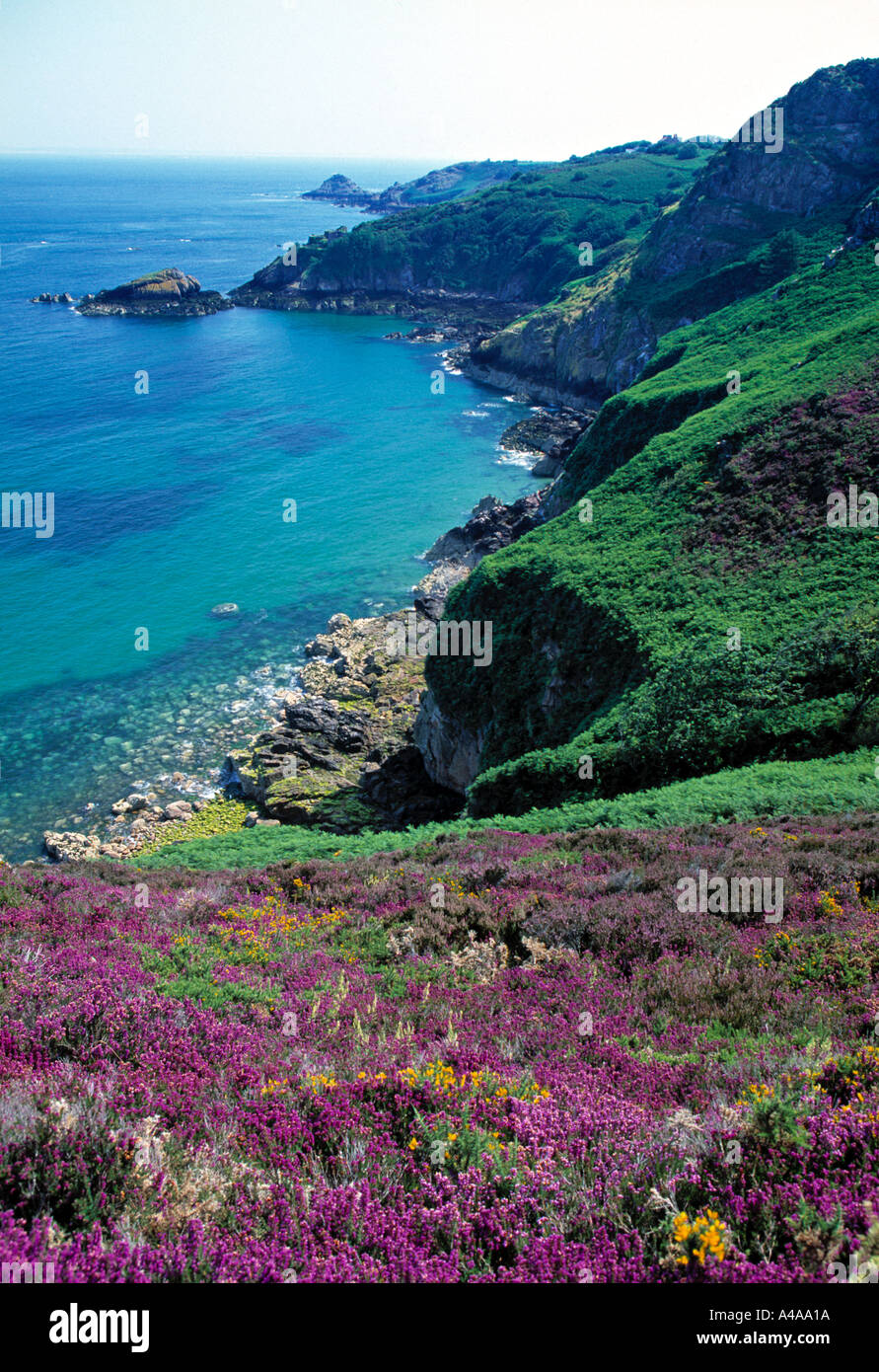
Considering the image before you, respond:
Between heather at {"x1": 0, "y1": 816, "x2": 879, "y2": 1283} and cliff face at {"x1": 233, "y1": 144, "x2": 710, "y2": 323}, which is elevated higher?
cliff face at {"x1": 233, "y1": 144, "x2": 710, "y2": 323}

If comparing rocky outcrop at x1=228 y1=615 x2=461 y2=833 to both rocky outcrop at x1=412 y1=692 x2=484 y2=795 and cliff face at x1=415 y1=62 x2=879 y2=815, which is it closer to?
rocky outcrop at x1=412 y1=692 x2=484 y2=795

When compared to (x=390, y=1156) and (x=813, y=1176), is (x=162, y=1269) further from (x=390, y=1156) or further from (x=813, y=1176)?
(x=813, y=1176)

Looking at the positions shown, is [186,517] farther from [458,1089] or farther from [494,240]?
[494,240]

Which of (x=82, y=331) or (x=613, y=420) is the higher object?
(x=82, y=331)

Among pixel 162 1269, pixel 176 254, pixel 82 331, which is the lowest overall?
pixel 162 1269

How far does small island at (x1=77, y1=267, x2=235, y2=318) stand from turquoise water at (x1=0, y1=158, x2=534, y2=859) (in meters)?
7.43

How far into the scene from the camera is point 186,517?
209 feet

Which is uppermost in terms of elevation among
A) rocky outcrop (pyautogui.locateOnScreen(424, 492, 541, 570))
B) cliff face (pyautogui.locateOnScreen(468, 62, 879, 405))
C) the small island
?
the small island

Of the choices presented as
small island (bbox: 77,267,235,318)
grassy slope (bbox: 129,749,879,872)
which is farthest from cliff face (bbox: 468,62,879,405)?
small island (bbox: 77,267,235,318)

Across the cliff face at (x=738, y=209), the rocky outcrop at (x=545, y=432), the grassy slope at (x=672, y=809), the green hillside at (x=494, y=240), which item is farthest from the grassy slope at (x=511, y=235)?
the grassy slope at (x=672, y=809)

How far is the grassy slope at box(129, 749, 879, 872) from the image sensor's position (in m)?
16.7

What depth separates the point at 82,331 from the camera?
11788 centimetres
